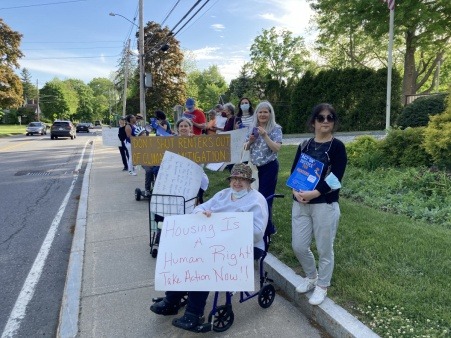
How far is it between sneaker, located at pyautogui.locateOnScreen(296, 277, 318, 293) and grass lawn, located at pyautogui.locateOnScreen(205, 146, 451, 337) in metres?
0.16

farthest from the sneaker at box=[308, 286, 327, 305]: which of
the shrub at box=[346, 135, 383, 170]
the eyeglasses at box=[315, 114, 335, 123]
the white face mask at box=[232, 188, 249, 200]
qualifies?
the shrub at box=[346, 135, 383, 170]

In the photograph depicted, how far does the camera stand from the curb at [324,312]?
8.89 ft

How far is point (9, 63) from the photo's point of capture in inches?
1794

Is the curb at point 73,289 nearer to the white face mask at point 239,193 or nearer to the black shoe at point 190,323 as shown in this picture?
the black shoe at point 190,323

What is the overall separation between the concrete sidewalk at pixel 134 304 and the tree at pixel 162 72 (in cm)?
3735

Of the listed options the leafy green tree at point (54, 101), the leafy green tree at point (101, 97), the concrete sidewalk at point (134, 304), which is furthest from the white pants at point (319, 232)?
the leafy green tree at point (101, 97)

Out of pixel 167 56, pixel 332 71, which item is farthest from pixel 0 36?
pixel 332 71

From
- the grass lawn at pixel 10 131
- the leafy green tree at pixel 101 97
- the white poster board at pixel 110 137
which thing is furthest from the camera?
the leafy green tree at pixel 101 97

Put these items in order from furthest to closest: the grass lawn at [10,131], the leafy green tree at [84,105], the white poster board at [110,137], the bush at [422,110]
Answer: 1. the leafy green tree at [84,105]
2. the grass lawn at [10,131]
3. the white poster board at [110,137]
4. the bush at [422,110]

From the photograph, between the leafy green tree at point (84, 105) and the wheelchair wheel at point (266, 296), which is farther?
the leafy green tree at point (84, 105)

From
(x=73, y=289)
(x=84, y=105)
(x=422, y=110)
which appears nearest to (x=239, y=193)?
(x=73, y=289)

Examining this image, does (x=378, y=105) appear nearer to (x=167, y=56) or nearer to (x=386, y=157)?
(x=386, y=157)

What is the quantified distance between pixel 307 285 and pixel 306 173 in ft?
3.54

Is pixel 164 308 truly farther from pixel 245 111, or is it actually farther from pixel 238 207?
pixel 245 111
